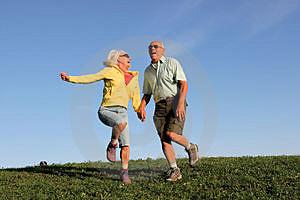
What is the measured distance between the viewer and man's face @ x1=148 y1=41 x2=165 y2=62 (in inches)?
456

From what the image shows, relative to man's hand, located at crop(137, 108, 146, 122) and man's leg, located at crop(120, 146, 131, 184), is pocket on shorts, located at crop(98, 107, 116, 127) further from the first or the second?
man's hand, located at crop(137, 108, 146, 122)

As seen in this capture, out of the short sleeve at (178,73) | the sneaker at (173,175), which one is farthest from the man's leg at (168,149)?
the short sleeve at (178,73)

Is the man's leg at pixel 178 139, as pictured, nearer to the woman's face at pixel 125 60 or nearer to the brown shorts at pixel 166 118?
the brown shorts at pixel 166 118

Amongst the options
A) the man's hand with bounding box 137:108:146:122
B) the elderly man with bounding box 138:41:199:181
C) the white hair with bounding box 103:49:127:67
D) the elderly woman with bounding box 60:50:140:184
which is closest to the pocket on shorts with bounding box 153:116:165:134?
the elderly man with bounding box 138:41:199:181

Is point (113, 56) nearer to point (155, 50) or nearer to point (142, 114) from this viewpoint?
point (155, 50)

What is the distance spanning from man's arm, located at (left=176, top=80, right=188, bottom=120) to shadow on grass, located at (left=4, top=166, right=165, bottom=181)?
229 cm

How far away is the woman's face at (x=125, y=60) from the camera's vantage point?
1166 centimetres

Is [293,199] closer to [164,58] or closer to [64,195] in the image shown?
[164,58]

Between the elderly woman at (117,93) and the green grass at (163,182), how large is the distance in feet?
3.04

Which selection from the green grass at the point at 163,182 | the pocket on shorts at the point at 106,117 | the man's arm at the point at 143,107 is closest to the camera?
the green grass at the point at 163,182

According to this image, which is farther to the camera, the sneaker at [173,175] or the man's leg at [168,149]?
the sneaker at [173,175]

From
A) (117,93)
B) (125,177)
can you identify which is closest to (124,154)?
(125,177)

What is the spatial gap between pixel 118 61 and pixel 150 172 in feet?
11.5

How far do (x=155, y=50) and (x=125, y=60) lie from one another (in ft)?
2.50
